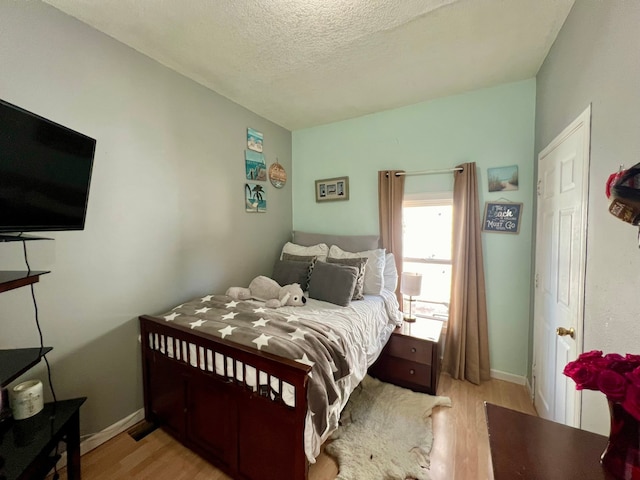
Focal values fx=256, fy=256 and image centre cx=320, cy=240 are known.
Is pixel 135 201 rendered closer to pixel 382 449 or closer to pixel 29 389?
pixel 29 389

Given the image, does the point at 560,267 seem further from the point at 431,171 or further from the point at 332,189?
the point at 332,189

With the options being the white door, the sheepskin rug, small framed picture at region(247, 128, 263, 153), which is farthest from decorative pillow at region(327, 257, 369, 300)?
small framed picture at region(247, 128, 263, 153)

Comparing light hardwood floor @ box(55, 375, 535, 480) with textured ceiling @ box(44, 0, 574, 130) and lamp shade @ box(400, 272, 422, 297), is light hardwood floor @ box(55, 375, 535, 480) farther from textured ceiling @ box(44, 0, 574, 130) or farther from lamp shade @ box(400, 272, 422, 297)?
textured ceiling @ box(44, 0, 574, 130)

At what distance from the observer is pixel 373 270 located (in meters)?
2.51

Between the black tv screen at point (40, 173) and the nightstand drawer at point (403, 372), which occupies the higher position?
the black tv screen at point (40, 173)

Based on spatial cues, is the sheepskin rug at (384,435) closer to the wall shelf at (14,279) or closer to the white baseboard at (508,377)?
the white baseboard at (508,377)

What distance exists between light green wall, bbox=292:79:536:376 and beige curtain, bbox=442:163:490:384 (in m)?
0.12

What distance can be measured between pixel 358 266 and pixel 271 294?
84 centimetres

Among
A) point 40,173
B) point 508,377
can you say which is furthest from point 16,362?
point 508,377

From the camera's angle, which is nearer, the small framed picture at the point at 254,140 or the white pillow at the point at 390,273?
the white pillow at the point at 390,273

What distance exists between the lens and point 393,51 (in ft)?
6.04

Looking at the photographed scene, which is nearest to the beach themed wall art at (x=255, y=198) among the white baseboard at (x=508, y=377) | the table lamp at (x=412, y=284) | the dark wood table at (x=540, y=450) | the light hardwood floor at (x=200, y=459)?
the table lamp at (x=412, y=284)

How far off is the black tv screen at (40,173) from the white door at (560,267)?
2452 mm

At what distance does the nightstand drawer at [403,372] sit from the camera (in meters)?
2.16
